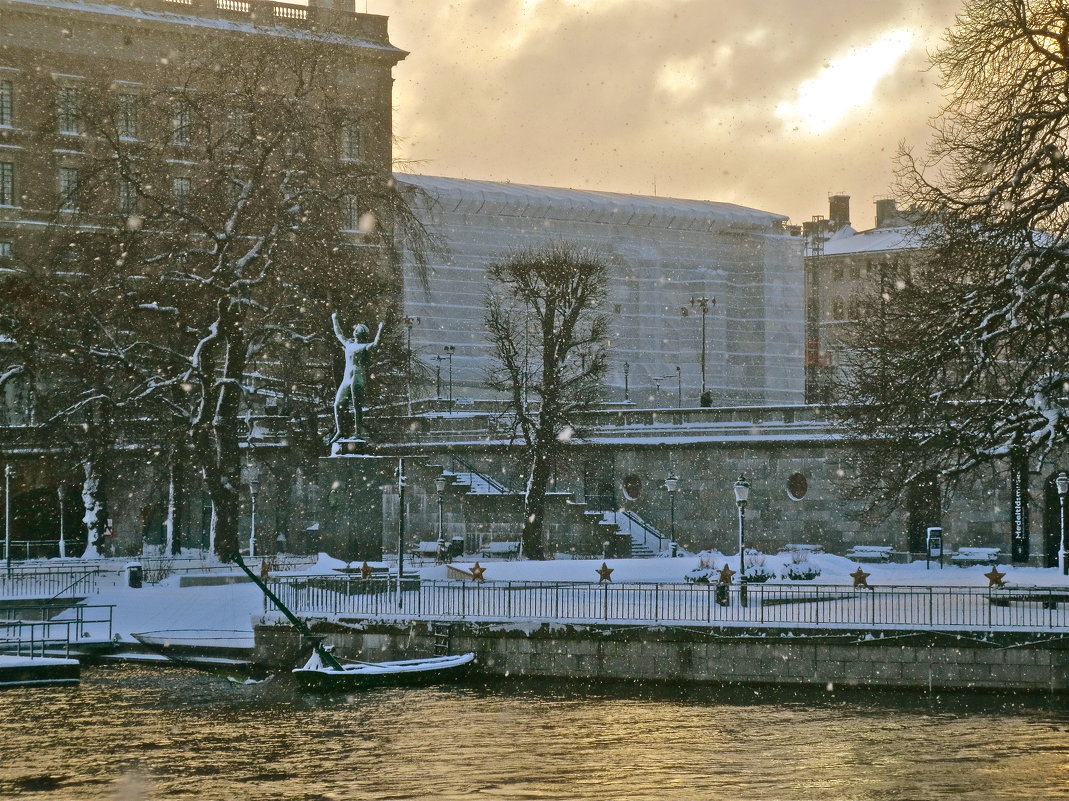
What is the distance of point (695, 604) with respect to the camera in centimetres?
3531

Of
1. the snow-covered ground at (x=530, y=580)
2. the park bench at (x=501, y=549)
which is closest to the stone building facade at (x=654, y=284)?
the park bench at (x=501, y=549)

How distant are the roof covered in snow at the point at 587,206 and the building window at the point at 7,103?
65.9 feet

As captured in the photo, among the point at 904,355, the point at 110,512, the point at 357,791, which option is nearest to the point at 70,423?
the point at 110,512

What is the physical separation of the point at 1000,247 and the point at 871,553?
22.1 m

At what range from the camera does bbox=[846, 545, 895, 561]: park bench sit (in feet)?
177

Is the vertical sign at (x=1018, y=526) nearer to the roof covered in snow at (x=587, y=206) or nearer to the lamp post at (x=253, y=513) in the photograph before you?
the lamp post at (x=253, y=513)

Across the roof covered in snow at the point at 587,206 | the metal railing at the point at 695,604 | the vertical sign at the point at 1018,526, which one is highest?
the roof covered in snow at the point at 587,206

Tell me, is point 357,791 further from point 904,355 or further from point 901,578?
point 901,578

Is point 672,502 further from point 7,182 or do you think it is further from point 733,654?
point 7,182

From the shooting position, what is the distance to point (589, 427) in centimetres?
6088

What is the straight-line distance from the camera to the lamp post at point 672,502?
54481 mm

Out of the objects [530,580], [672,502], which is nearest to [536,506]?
[672,502]

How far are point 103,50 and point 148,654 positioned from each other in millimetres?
42717

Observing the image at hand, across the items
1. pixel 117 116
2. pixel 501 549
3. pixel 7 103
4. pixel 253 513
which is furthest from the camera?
pixel 7 103
